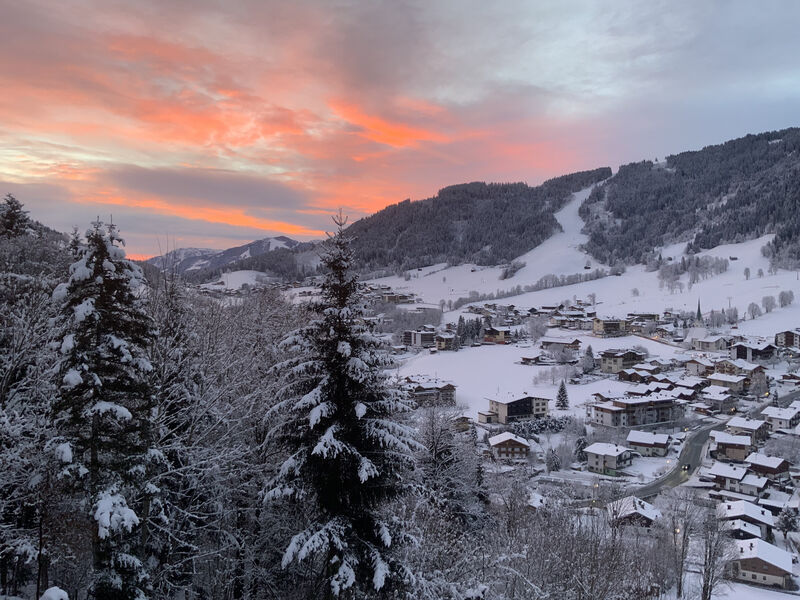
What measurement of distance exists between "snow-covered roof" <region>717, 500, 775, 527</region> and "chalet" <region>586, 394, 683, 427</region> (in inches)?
657

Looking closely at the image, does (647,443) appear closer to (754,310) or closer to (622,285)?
(754,310)

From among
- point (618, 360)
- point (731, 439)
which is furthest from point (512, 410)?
point (618, 360)

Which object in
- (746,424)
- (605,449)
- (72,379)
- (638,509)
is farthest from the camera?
(746,424)

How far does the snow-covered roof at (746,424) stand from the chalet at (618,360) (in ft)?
73.0

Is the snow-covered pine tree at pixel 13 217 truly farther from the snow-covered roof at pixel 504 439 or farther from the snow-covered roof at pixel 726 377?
the snow-covered roof at pixel 726 377

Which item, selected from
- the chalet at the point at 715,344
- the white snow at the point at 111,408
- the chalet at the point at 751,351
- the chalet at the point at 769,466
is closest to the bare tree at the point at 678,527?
the chalet at the point at 769,466

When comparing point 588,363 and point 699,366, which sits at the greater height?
point 588,363

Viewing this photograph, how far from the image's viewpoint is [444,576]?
32.3 feet

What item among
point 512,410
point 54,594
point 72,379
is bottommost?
point 512,410

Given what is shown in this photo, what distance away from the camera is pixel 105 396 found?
8.50m

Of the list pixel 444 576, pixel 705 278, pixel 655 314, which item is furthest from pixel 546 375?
pixel 705 278

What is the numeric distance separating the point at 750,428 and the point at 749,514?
15577mm

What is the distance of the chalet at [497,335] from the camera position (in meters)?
83.8

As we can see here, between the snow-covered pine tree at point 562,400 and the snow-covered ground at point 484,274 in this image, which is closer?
the snow-covered pine tree at point 562,400
